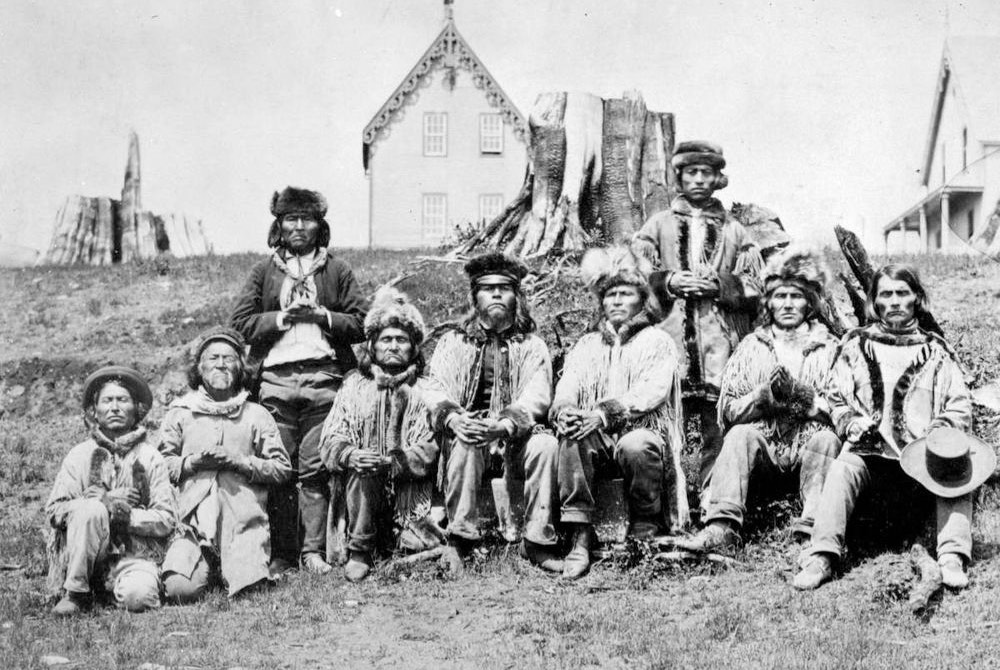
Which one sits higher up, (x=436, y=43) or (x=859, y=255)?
(x=436, y=43)

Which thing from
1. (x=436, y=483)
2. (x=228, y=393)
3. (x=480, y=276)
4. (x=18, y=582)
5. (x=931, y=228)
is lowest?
(x=18, y=582)

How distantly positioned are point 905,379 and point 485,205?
24.5 meters

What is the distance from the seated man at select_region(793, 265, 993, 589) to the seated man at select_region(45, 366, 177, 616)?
Answer: 322 cm

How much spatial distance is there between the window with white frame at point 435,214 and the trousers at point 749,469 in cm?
2398

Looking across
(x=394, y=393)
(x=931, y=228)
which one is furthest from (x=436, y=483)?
(x=931, y=228)

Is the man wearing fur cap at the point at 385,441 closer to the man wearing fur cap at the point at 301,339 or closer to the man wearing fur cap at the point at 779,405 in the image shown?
the man wearing fur cap at the point at 301,339

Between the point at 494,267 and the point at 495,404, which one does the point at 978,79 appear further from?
Answer: the point at 495,404

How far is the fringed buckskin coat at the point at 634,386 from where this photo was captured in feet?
19.6

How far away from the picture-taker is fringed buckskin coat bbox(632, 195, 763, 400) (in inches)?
265

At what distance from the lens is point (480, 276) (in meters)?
6.47

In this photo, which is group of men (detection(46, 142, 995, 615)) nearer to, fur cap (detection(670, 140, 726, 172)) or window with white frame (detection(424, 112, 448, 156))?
fur cap (detection(670, 140, 726, 172))

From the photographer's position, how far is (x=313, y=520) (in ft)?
21.3

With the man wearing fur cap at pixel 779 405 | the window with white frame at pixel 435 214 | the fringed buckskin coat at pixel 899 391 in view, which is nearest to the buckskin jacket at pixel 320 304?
the man wearing fur cap at pixel 779 405

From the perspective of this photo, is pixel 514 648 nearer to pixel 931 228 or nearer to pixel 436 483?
pixel 436 483
